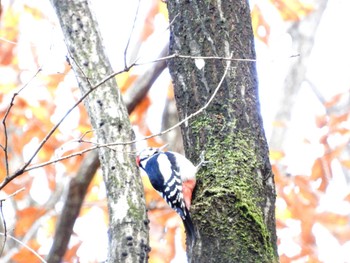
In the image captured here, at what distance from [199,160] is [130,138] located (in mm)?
400

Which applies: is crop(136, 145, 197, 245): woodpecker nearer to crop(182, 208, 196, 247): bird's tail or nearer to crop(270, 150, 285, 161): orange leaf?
crop(182, 208, 196, 247): bird's tail

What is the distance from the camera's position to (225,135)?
10.2 feet

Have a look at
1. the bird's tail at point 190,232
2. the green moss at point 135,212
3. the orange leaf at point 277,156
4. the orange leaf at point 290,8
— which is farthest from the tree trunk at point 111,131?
the orange leaf at point 290,8

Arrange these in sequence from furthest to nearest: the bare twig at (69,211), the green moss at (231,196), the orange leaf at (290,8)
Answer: the orange leaf at (290,8) → the bare twig at (69,211) → the green moss at (231,196)

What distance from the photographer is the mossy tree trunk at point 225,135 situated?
283 cm

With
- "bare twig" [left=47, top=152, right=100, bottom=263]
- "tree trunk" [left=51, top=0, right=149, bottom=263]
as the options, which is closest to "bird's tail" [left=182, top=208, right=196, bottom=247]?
"tree trunk" [left=51, top=0, right=149, bottom=263]

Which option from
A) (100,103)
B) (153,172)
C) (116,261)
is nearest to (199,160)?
(100,103)

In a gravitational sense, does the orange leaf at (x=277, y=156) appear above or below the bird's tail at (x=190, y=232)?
above

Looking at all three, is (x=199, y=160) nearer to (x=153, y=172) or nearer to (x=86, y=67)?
(x=86, y=67)

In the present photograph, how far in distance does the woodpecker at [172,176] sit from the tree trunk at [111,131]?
41 centimetres

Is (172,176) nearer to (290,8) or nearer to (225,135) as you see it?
(225,135)

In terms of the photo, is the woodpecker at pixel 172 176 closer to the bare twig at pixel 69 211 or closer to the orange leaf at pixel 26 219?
the bare twig at pixel 69 211

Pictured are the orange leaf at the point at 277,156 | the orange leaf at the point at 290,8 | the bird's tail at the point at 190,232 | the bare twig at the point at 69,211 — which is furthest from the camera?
the orange leaf at the point at 290,8

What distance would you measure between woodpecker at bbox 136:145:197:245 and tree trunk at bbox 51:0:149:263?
0.41 metres
